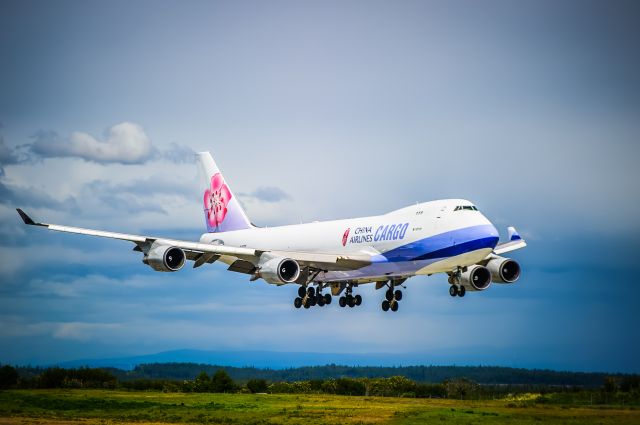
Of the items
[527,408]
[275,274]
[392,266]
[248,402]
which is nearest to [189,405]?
[248,402]

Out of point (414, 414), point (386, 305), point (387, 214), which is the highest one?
point (387, 214)

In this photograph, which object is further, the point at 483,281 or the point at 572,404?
the point at 572,404

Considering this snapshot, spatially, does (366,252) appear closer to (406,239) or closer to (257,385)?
(406,239)

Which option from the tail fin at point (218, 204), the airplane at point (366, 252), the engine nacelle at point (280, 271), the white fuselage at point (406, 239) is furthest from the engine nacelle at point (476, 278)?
the tail fin at point (218, 204)

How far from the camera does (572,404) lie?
8012 centimetres

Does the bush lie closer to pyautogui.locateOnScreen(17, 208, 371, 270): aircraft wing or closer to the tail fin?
the tail fin

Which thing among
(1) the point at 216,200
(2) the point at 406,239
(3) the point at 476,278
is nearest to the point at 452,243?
(2) the point at 406,239

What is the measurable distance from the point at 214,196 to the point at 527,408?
36385 millimetres

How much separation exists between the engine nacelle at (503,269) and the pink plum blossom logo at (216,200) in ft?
95.8

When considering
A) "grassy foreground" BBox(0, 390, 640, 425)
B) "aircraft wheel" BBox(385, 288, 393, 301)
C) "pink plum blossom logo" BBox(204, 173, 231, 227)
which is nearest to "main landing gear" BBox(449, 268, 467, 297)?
"aircraft wheel" BBox(385, 288, 393, 301)

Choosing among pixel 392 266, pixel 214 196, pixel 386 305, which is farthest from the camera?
pixel 214 196

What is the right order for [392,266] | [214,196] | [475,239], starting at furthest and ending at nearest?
1. [214,196]
2. [392,266]
3. [475,239]

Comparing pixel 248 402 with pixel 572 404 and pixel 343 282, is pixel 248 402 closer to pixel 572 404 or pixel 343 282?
pixel 343 282

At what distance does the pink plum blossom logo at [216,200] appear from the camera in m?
93.9
